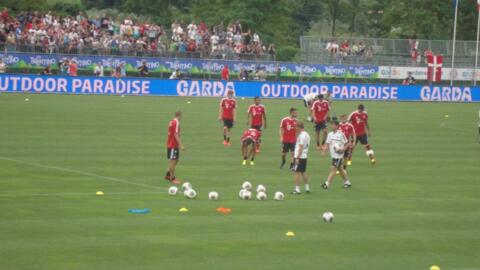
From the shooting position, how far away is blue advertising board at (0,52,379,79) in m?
60.7

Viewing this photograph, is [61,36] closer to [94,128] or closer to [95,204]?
[94,128]

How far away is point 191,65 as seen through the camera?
65812 millimetres

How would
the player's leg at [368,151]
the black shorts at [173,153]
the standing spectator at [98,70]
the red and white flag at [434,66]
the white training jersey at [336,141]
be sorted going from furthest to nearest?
the red and white flag at [434,66] < the standing spectator at [98,70] < the player's leg at [368,151] < the black shorts at [173,153] < the white training jersey at [336,141]

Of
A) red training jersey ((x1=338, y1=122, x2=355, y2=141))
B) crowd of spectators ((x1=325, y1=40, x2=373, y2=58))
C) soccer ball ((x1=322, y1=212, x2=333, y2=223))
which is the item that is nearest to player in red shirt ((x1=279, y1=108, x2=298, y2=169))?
red training jersey ((x1=338, y1=122, x2=355, y2=141))

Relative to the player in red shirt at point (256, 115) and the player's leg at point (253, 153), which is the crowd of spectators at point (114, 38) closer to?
the player in red shirt at point (256, 115)

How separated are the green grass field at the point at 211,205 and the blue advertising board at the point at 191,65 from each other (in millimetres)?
16829

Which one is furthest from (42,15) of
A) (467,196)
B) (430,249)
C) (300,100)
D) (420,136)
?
(430,249)

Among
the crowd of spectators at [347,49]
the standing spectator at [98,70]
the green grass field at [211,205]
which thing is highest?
the crowd of spectators at [347,49]

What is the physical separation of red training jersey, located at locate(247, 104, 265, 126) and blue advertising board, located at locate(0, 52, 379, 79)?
29.5 meters

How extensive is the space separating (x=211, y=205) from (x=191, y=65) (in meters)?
42.9

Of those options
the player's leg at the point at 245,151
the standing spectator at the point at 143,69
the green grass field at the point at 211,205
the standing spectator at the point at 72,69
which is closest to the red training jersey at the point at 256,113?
the green grass field at the point at 211,205

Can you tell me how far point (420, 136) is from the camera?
44188mm

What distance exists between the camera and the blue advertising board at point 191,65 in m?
60.7

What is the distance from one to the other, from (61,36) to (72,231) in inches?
1737
